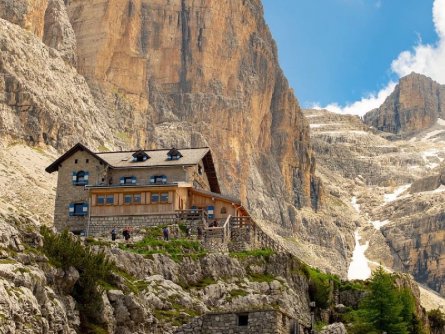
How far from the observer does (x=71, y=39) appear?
A: 18612 centimetres

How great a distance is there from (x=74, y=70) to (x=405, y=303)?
411 ft

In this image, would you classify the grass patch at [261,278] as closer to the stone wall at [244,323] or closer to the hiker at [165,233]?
the hiker at [165,233]

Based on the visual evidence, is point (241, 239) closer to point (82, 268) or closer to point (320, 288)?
point (320, 288)

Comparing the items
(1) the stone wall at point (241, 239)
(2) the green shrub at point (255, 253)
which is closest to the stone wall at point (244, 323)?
(2) the green shrub at point (255, 253)

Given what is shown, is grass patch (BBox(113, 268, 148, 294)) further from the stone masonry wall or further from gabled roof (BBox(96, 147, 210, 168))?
gabled roof (BBox(96, 147, 210, 168))

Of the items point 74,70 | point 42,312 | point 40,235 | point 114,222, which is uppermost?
point 74,70

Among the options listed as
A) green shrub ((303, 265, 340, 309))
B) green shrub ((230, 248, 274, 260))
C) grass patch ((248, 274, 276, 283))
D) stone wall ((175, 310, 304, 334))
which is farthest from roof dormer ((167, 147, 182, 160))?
stone wall ((175, 310, 304, 334))

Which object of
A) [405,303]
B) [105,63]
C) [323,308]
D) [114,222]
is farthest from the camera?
[105,63]

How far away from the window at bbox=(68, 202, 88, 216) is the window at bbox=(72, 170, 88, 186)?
194cm

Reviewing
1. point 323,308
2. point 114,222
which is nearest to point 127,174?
point 114,222

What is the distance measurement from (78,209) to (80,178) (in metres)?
2.98

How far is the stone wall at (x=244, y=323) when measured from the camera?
138ft

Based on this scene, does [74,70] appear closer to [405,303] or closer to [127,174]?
[127,174]

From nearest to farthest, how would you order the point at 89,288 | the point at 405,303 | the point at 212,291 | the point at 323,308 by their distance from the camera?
the point at 89,288 → the point at 212,291 → the point at 405,303 → the point at 323,308
